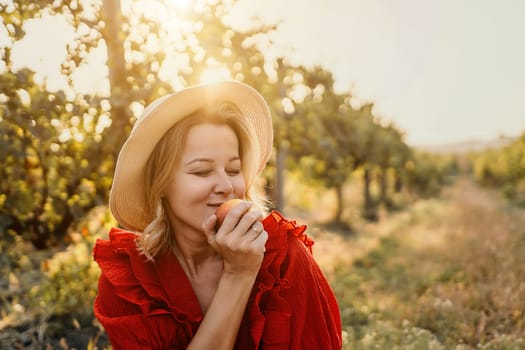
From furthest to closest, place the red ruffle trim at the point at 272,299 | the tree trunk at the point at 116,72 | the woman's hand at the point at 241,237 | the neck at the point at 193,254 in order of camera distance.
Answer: the tree trunk at the point at 116,72 → the neck at the point at 193,254 → the red ruffle trim at the point at 272,299 → the woman's hand at the point at 241,237

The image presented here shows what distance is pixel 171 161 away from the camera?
5.58 feet

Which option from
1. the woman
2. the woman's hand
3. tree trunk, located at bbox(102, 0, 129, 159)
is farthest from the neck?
tree trunk, located at bbox(102, 0, 129, 159)

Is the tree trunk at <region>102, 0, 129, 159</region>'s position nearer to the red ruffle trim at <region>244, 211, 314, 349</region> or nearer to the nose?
the nose

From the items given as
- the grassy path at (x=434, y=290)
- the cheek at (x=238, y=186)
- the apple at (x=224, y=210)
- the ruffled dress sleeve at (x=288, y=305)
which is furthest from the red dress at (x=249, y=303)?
the grassy path at (x=434, y=290)

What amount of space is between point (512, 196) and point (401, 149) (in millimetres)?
8807

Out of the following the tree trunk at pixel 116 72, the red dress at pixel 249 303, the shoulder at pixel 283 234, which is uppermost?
the tree trunk at pixel 116 72

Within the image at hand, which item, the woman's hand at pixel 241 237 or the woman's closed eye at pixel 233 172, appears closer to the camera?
the woman's hand at pixel 241 237

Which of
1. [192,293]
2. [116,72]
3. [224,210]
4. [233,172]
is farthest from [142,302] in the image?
[116,72]

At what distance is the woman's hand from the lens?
141 cm

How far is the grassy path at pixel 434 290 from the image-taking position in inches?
162

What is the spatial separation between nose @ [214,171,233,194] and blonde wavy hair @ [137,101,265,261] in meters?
0.18

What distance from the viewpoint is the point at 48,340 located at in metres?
3.54

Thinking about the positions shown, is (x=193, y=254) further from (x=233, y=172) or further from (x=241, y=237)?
(x=241, y=237)

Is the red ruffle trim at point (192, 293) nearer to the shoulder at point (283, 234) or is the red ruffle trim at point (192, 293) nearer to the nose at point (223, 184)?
the shoulder at point (283, 234)
